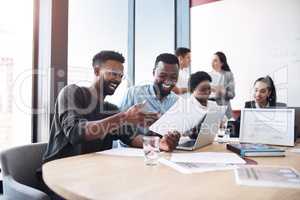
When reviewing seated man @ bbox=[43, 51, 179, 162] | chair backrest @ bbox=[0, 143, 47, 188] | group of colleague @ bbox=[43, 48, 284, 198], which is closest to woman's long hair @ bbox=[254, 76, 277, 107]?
group of colleague @ bbox=[43, 48, 284, 198]

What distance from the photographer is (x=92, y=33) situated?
2752mm

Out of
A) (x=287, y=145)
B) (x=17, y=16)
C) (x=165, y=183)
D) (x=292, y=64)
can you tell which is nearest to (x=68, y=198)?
(x=165, y=183)

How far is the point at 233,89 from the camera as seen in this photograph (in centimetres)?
304

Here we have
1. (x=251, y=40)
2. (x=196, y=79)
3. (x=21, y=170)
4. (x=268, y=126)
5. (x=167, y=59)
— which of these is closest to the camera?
(x=21, y=170)

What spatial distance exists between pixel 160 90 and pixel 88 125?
1.40m

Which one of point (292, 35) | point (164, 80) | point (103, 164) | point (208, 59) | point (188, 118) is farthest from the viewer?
point (208, 59)

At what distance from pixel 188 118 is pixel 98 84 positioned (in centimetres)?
89

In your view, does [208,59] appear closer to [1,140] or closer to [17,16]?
[17,16]

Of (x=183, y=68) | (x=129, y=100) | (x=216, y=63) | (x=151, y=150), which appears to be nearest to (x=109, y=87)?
(x=129, y=100)

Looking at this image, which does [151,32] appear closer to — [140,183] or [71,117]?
[71,117]

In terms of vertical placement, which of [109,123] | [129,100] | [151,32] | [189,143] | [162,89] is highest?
[151,32]

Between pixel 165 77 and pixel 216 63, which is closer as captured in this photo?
pixel 165 77

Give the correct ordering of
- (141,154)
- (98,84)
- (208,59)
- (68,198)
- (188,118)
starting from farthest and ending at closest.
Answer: (208,59)
(98,84)
(188,118)
(141,154)
(68,198)

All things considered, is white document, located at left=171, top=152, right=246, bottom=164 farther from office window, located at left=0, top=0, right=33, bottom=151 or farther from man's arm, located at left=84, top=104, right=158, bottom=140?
office window, located at left=0, top=0, right=33, bottom=151
